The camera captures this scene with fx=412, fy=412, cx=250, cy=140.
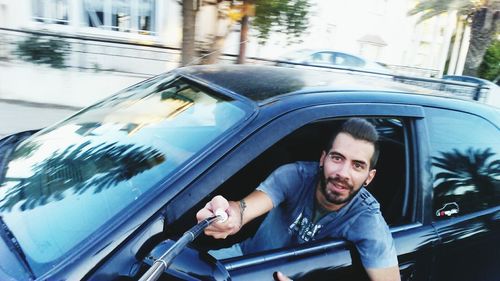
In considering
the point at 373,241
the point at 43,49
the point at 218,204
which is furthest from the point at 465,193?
the point at 43,49

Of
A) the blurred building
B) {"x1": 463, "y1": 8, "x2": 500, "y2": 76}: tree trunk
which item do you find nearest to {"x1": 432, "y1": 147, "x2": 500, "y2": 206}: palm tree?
the blurred building

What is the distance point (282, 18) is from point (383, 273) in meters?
5.75

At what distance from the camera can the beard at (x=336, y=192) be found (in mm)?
1646

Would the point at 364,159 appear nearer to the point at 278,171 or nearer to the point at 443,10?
the point at 278,171

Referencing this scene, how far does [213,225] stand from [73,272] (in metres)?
0.45

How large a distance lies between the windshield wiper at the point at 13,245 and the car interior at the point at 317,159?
698 mm

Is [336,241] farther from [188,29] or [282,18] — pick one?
[282,18]

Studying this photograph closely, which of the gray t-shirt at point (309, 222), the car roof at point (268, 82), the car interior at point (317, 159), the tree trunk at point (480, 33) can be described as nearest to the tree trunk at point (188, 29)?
the car roof at point (268, 82)

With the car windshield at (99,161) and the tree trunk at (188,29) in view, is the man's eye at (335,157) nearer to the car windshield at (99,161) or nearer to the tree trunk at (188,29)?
the car windshield at (99,161)

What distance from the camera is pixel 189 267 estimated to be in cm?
125

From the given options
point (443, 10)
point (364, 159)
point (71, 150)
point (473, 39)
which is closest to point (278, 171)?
point (364, 159)

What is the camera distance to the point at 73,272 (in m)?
1.18

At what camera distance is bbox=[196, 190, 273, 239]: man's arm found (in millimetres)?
1372

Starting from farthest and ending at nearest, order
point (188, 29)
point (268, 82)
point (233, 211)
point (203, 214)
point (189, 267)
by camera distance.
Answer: point (188, 29), point (268, 82), point (233, 211), point (203, 214), point (189, 267)
